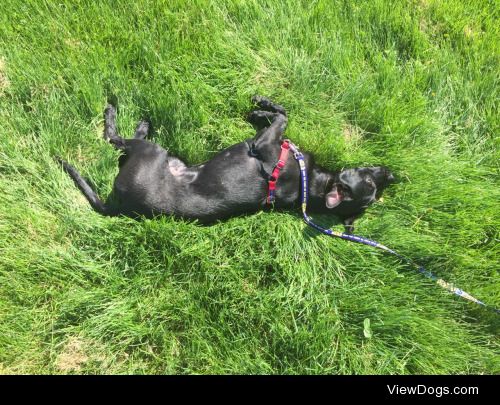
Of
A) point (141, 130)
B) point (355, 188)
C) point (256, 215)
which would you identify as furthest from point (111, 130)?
point (355, 188)

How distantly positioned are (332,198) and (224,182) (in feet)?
3.50

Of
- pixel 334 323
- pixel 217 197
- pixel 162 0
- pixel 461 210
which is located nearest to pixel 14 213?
pixel 217 197

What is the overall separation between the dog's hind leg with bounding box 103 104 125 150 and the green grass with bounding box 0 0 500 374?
0.33ft

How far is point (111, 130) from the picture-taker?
4.16 metres

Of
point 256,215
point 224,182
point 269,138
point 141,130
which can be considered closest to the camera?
point 224,182

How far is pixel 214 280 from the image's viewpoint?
13.0 feet

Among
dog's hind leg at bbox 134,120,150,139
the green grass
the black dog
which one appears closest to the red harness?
the black dog

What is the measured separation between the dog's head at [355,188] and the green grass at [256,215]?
7.2 inches

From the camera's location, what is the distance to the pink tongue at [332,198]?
3955mm

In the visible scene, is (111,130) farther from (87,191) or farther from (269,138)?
(269,138)

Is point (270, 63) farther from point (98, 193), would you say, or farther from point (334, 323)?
point (334, 323)

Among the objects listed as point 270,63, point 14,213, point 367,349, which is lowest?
point 367,349

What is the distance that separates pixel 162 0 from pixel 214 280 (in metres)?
2.94
